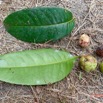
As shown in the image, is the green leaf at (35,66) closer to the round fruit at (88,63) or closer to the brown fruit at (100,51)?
the round fruit at (88,63)

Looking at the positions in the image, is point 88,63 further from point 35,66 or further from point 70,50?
point 35,66

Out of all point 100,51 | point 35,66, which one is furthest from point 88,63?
point 35,66

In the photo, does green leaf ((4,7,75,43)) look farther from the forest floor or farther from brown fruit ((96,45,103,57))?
brown fruit ((96,45,103,57))

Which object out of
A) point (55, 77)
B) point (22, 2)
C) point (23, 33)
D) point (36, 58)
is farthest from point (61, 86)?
point (22, 2)

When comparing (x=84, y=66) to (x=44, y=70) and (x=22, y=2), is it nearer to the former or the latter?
(x=44, y=70)

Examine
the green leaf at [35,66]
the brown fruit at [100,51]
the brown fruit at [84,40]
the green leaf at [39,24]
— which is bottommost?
the green leaf at [35,66]

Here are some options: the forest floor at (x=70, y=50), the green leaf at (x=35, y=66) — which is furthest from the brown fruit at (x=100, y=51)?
the green leaf at (x=35, y=66)
